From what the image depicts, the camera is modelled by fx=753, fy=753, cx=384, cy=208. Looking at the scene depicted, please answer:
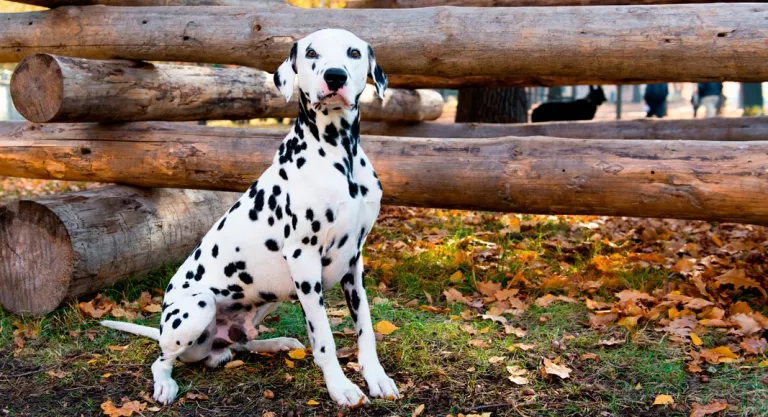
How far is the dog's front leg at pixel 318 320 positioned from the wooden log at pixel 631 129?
5.02 meters

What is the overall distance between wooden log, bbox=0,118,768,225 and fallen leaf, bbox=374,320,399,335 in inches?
37.8

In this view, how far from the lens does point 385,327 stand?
4559mm

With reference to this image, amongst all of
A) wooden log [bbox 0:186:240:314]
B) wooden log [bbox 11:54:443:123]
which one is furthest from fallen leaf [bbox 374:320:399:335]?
wooden log [bbox 11:54:443:123]

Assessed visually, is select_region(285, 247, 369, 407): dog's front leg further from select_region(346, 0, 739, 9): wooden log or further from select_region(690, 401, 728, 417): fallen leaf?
select_region(346, 0, 739, 9): wooden log

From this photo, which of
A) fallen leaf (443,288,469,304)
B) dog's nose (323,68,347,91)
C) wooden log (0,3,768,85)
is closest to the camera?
dog's nose (323,68,347,91)

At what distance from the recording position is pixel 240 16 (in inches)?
209

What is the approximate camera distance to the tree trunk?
10.5 m

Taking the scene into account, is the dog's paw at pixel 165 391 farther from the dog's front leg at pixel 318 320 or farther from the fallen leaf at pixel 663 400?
the fallen leaf at pixel 663 400

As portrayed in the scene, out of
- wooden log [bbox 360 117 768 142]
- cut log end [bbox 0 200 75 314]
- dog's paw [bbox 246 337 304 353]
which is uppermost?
wooden log [bbox 360 117 768 142]

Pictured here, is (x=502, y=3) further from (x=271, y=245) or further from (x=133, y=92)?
(x=271, y=245)

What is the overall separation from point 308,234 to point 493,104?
7365 millimetres

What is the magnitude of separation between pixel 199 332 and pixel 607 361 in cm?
218

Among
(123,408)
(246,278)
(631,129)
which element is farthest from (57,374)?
(631,129)

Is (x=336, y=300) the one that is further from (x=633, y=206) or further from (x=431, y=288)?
(x=633, y=206)
